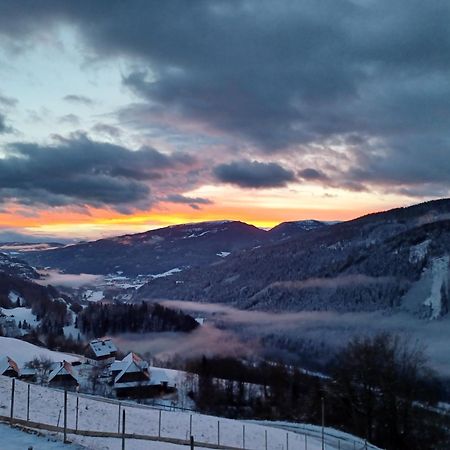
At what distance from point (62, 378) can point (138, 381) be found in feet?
40.1

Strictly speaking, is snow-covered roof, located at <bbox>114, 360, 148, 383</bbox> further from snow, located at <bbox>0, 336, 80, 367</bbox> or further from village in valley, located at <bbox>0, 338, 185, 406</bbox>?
snow, located at <bbox>0, 336, 80, 367</bbox>

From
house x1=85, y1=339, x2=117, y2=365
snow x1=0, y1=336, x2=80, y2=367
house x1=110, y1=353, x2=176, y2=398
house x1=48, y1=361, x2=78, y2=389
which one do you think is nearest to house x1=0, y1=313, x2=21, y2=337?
house x1=85, y1=339, x2=117, y2=365

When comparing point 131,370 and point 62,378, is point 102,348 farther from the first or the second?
point 62,378

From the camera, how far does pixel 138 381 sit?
85688 millimetres

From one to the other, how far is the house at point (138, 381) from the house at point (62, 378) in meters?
6.85

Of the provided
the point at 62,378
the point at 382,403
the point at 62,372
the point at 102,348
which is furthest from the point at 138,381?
the point at 102,348

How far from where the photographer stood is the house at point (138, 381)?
84188mm

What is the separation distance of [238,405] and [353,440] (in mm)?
34180

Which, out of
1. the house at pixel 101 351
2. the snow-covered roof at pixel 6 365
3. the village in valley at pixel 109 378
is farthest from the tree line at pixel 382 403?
the house at pixel 101 351

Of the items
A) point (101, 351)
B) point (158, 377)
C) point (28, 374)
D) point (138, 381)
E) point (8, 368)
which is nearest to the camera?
point (8, 368)

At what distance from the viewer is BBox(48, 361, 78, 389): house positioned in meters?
83.1

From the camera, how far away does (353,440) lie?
5381cm

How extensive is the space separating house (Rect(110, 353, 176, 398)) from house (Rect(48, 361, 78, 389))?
6849mm

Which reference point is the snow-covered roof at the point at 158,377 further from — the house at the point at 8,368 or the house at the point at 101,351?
the house at the point at 101,351
